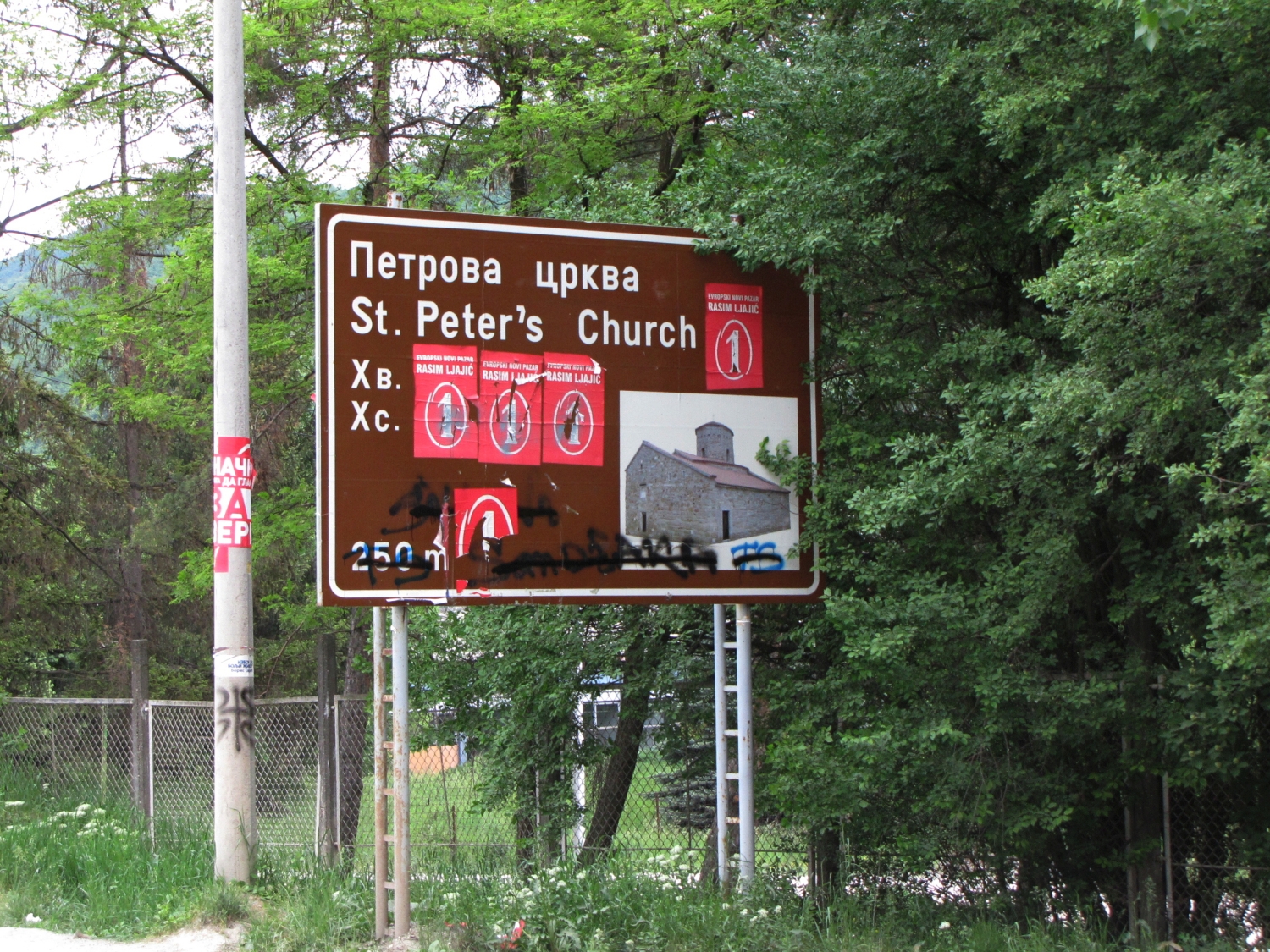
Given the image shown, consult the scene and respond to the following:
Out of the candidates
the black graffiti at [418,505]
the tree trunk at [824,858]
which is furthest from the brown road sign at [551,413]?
the tree trunk at [824,858]

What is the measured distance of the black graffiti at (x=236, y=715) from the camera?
730 cm

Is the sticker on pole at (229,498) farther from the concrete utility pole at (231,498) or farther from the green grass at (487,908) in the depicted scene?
the green grass at (487,908)

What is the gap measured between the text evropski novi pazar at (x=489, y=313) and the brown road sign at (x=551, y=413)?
11 mm

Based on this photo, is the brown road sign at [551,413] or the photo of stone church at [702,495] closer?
the brown road sign at [551,413]

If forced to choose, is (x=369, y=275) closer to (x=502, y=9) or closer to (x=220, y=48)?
Result: (x=220, y=48)

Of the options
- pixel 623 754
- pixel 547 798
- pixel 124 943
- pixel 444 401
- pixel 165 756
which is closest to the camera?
pixel 124 943

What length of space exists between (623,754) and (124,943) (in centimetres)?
476

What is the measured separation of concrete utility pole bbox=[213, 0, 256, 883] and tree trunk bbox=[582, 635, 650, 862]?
7.91 feet

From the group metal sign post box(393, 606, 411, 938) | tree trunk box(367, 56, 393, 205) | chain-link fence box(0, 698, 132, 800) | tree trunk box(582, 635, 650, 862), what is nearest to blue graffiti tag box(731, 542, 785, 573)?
tree trunk box(582, 635, 650, 862)

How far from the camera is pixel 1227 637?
5.25 m

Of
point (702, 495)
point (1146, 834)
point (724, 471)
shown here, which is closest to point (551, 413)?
point (702, 495)

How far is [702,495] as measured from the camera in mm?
7605

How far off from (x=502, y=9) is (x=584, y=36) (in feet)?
2.94

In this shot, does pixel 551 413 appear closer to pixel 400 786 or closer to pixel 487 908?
Answer: pixel 400 786
